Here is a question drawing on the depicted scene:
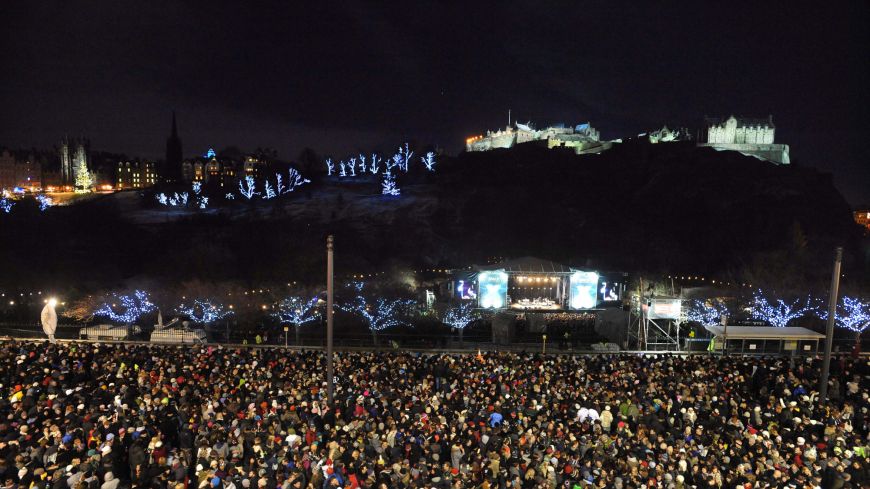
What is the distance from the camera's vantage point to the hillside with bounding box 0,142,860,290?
49438 millimetres

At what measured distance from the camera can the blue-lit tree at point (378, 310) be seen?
31.7 metres

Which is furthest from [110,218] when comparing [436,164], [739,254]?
[739,254]

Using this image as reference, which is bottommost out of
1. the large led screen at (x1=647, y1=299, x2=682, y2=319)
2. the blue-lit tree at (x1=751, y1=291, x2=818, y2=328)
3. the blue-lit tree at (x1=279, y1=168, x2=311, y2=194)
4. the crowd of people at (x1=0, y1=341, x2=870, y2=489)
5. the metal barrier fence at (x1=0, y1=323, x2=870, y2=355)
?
the metal barrier fence at (x1=0, y1=323, x2=870, y2=355)

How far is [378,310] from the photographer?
3253cm

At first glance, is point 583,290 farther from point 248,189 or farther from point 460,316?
point 248,189

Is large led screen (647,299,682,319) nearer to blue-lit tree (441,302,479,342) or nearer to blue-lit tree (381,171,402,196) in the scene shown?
blue-lit tree (441,302,479,342)

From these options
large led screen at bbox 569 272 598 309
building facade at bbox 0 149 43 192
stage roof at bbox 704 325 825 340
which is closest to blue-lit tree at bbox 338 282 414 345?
large led screen at bbox 569 272 598 309

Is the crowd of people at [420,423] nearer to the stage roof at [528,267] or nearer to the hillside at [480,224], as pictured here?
the stage roof at [528,267]

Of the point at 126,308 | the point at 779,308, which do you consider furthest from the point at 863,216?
the point at 126,308

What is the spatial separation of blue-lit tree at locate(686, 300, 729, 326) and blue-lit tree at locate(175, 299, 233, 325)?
87.9 ft

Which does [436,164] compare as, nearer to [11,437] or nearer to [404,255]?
[404,255]

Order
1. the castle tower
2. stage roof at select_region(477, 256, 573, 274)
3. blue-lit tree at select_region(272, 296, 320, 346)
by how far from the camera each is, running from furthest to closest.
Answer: the castle tower < stage roof at select_region(477, 256, 573, 274) < blue-lit tree at select_region(272, 296, 320, 346)

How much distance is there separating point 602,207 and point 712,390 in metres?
73.2

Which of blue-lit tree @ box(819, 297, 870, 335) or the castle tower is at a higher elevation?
the castle tower
